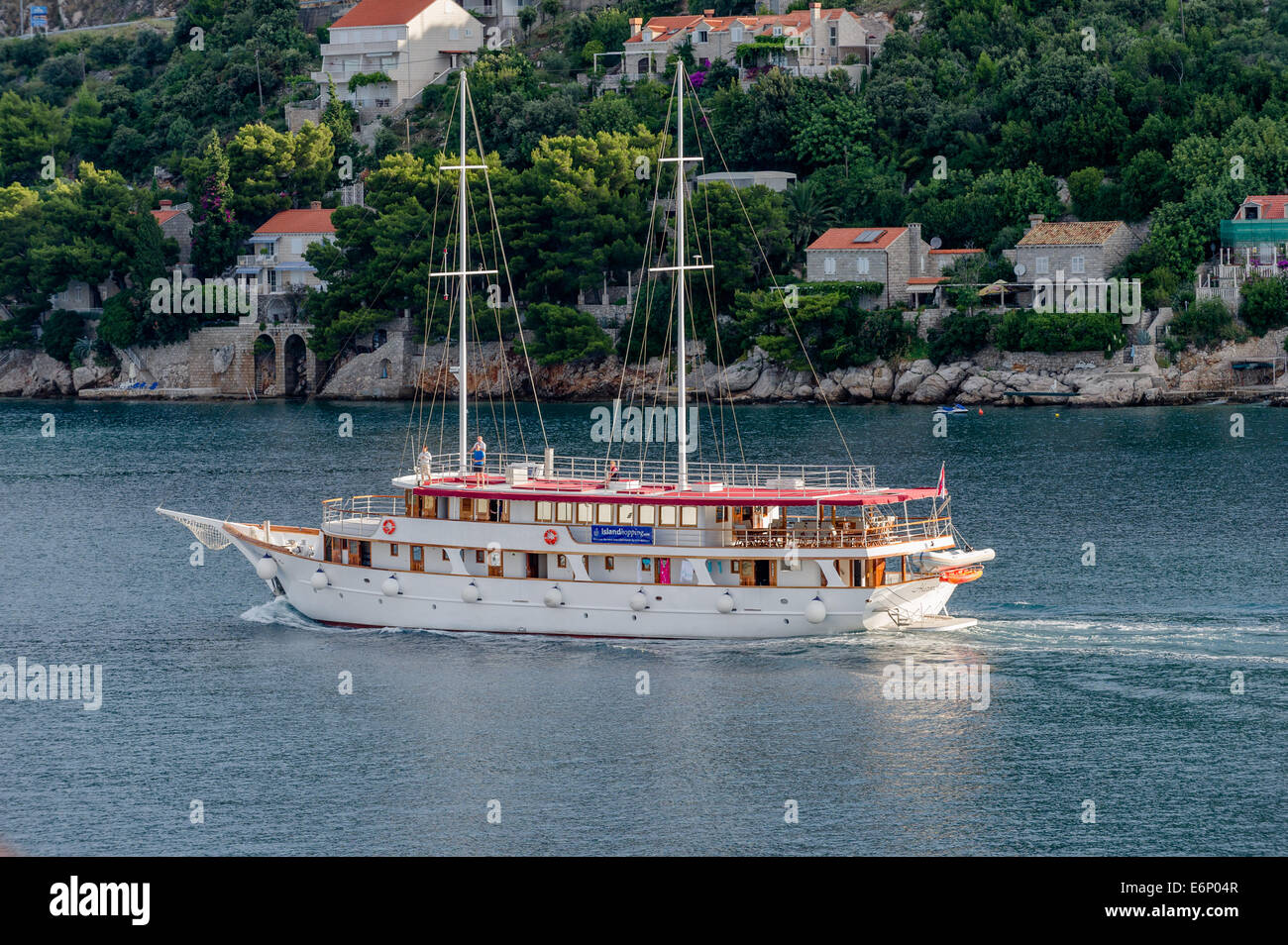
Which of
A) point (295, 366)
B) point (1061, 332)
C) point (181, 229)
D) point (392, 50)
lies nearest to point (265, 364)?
point (295, 366)

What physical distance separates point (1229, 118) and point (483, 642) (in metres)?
87.7

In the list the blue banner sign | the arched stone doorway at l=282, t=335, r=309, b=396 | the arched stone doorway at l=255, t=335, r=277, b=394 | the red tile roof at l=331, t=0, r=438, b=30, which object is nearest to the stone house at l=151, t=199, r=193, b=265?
the arched stone doorway at l=255, t=335, r=277, b=394

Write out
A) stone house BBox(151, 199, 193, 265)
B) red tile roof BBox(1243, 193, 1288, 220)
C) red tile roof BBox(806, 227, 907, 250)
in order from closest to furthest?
red tile roof BBox(1243, 193, 1288, 220) < red tile roof BBox(806, 227, 907, 250) < stone house BBox(151, 199, 193, 265)

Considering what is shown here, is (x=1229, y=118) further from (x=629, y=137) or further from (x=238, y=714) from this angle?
(x=238, y=714)

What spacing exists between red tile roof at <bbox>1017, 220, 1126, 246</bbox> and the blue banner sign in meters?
71.4

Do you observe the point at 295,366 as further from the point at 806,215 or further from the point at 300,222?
the point at 806,215

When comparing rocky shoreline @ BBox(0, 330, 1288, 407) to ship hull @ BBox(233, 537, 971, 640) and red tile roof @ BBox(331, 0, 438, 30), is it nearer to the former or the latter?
red tile roof @ BBox(331, 0, 438, 30)

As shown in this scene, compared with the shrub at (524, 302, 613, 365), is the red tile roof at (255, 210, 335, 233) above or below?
above

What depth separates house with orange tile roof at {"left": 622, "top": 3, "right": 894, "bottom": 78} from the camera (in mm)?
150875

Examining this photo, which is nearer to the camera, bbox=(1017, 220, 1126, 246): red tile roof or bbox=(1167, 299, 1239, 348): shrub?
bbox=(1167, 299, 1239, 348): shrub

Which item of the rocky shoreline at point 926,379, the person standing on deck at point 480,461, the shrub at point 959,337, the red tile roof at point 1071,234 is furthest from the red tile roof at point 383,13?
the person standing on deck at point 480,461

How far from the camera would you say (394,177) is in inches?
5472

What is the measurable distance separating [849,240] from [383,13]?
62.3 meters
